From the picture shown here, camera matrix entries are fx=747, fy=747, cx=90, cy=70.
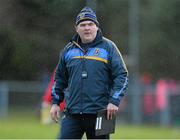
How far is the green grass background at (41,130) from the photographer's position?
13754 millimetres

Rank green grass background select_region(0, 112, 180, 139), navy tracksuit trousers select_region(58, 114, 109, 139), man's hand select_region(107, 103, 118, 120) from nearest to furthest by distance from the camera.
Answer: man's hand select_region(107, 103, 118, 120) → navy tracksuit trousers select_region(58, 114, 109, 139) → green grass background select_region(0, 112, 180, 139)

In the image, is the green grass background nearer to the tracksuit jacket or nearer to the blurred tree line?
the blurred tree line

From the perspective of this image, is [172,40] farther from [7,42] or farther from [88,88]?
[88,88]

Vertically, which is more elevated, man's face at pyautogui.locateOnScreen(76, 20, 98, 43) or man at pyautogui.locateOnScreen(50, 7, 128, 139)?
man's face at pyautogui.locateOnScreen(76, 20, 98, 43)

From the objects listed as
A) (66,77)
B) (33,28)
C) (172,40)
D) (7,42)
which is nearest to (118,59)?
(66,77)

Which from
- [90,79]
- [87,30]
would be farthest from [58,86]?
[87,30]

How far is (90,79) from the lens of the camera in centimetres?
735

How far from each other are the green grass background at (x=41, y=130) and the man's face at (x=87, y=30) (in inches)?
222

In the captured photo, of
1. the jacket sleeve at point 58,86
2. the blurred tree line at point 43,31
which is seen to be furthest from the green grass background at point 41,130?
the jacket sleeve at point 58,86

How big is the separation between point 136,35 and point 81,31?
16251 millimetres

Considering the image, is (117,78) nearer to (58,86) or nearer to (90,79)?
(90,79)

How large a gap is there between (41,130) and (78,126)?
26.9 feet

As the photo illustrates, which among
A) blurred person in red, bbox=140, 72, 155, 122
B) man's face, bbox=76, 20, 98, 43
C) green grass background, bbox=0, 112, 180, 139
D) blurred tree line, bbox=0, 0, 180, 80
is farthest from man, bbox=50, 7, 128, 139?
blurred person in red, bbox=140, 72, 155, 122

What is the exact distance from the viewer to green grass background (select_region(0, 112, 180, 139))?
45.1 ft
